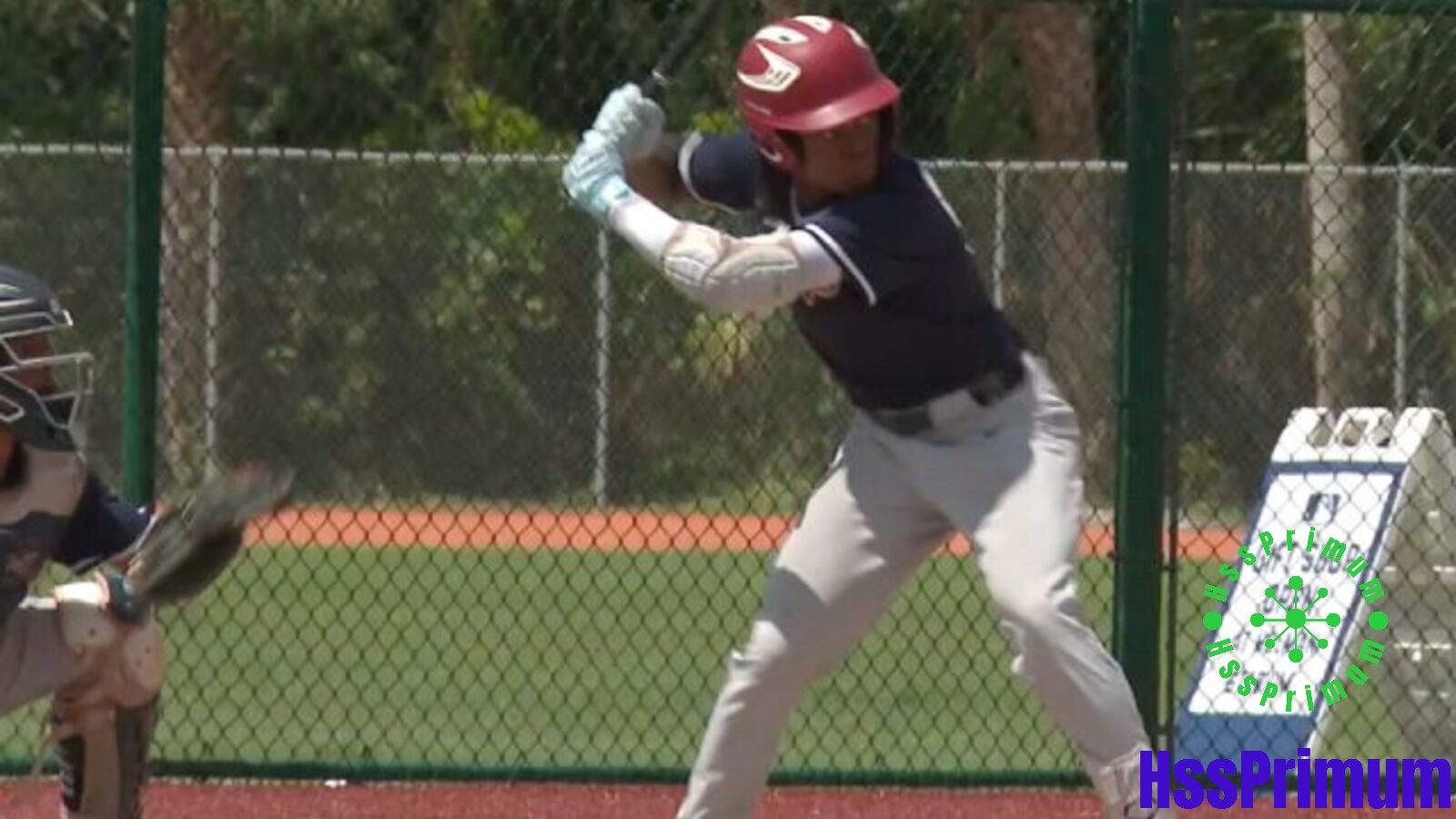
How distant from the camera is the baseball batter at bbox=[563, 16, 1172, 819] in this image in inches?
268

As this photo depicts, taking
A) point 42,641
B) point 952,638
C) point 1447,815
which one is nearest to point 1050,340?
point 952,638

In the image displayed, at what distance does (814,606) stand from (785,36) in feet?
3.67

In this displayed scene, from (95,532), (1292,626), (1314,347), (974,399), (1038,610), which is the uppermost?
(974,399)

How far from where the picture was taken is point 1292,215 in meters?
15.6

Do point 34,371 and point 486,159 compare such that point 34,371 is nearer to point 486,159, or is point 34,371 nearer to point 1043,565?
point 1043,565

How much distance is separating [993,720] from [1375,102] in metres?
10.9

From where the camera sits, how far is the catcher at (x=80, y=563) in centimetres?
591

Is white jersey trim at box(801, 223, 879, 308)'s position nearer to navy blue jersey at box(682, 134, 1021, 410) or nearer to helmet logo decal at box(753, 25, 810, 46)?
navy blue jersey at box(682, 134, 1021, 410)

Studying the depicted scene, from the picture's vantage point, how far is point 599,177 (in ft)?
23.1

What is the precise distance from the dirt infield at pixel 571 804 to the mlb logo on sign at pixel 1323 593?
0.52 meters

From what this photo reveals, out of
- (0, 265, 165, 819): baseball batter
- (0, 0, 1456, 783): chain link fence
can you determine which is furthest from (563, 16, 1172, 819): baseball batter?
(0, 0, 1456, 783): chain link fence

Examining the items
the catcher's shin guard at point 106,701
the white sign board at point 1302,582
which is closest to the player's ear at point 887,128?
the catcher's shin guard at point 106,701

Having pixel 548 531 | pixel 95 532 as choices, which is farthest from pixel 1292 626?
pixel 548 531

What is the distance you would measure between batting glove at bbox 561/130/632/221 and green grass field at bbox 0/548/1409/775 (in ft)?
7.82
